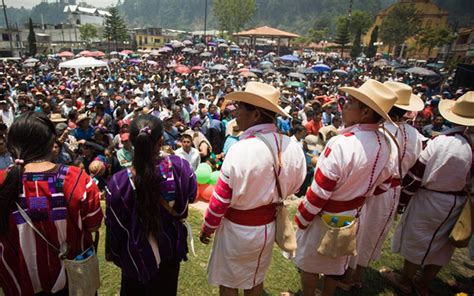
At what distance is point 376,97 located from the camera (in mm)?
2312

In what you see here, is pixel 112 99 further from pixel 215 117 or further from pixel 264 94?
pixel 264 94

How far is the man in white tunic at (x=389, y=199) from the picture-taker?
2715 millimetres

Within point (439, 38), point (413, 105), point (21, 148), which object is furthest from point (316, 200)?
point (439, 38)

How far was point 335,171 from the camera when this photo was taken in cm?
225

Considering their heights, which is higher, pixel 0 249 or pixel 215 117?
pixel 0 249

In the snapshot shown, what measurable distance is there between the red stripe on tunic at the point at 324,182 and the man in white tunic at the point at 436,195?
1.16 meters

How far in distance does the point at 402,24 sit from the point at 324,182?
60.2 m

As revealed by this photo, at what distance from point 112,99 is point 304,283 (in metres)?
9.87

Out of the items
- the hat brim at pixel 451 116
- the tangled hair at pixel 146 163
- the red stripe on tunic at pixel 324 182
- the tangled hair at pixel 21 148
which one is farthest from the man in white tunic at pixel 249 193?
the hat brim at pixel 451 116

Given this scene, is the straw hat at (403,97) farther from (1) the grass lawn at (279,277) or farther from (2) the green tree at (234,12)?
(2) the green tree at (234,12)

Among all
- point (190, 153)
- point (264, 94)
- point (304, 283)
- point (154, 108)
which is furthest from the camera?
point (154, 108)

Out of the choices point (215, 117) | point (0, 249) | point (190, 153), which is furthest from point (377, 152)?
point (215, 117)

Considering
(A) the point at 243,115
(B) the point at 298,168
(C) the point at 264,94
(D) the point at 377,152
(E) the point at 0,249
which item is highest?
(C) the point at 264,94

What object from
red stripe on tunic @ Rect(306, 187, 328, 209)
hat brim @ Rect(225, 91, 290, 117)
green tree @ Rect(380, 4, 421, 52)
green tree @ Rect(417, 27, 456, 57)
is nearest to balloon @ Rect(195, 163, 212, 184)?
red stripe on tunic @ Rect(306, 187, 328, 209)
